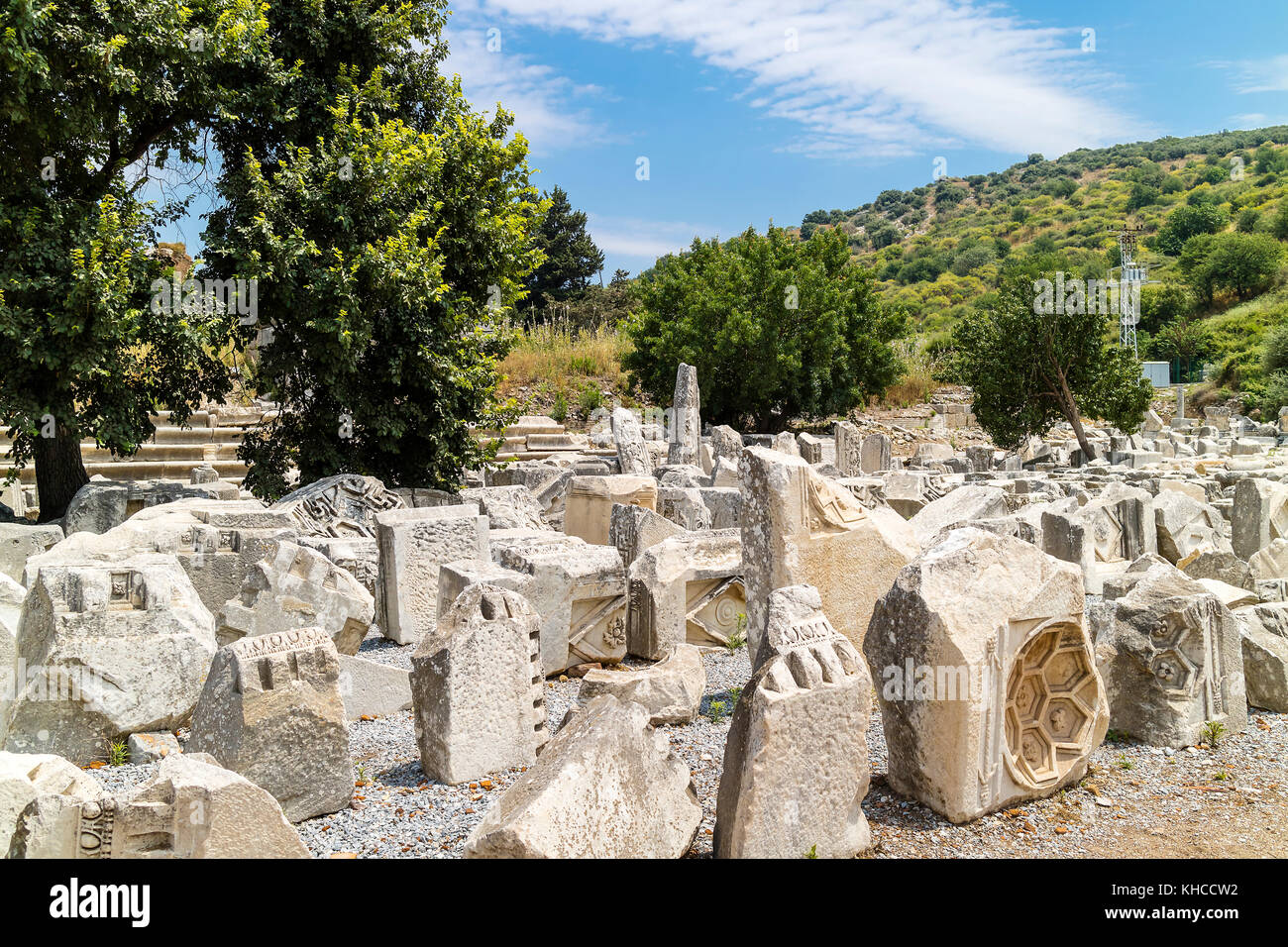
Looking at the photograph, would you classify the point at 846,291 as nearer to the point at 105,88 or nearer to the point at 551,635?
the point at 105,88

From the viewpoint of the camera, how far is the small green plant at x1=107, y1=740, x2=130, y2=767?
4941 mm

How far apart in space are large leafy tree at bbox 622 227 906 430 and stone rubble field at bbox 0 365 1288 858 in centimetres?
1703

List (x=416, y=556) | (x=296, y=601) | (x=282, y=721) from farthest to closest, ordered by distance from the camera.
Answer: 1. (x=416, y=556)
2. (x=296, y=601)
3. (x=282, y=721)

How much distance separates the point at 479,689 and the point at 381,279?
23.4 feet

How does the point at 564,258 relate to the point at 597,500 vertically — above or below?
above

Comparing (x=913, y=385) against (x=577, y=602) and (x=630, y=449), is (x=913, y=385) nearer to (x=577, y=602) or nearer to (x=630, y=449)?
(x=630, y=449)

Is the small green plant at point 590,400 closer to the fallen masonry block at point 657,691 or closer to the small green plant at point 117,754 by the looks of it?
the fallen masonry block at point 657,691

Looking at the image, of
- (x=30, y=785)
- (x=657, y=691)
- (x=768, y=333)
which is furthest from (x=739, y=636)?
(x=768, y=333)

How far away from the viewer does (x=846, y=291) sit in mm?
27078

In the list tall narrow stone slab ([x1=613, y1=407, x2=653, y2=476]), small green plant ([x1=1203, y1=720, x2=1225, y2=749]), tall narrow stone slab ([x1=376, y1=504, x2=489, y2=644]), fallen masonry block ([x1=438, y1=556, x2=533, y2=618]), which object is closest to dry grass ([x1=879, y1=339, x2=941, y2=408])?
tall narrow stone slab ([x1=613, y1=407, x2=653, y2=476])

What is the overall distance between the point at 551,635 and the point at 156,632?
2.42 metres

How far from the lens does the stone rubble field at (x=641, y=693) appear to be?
3.53 meters

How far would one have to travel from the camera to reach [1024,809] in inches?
167
